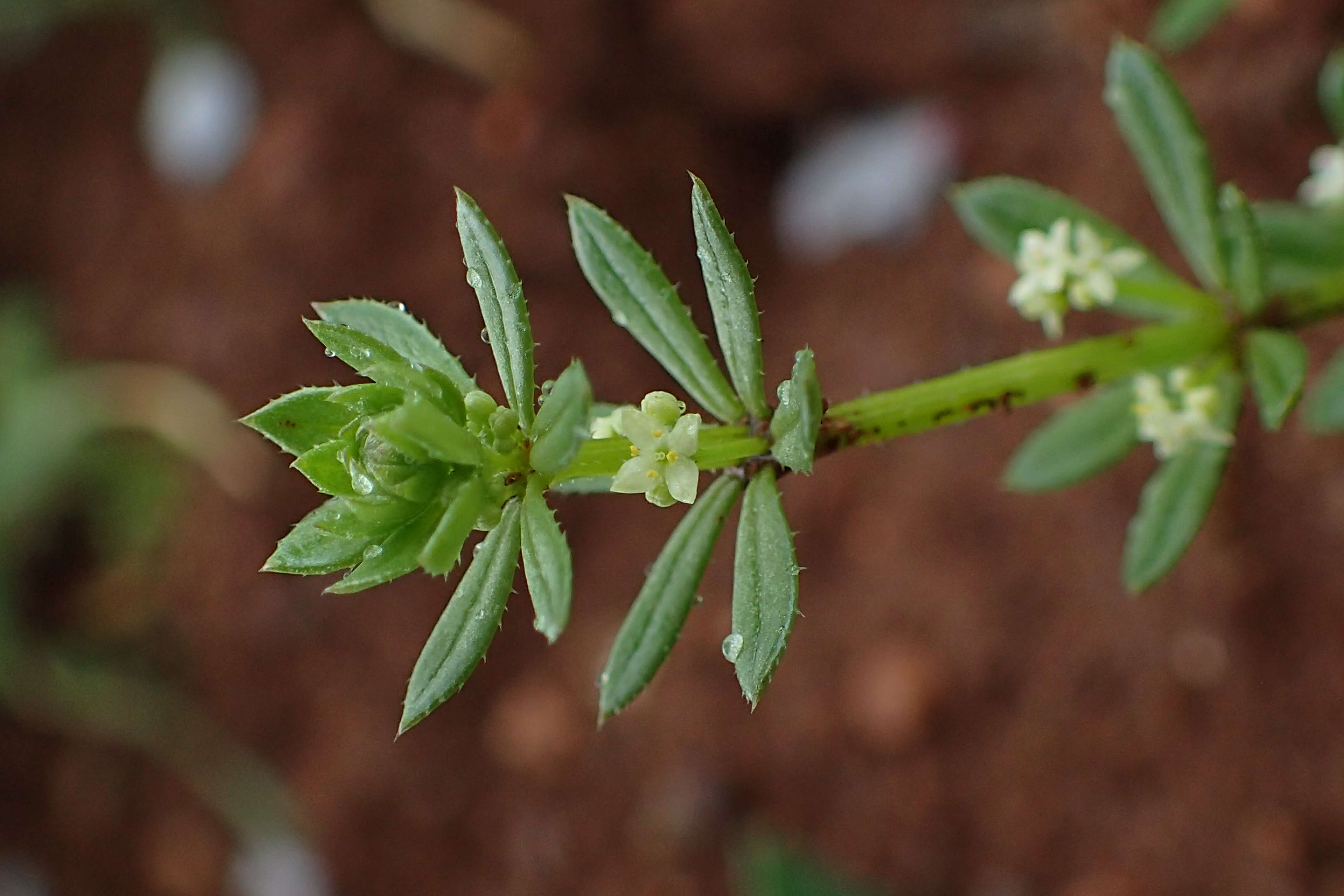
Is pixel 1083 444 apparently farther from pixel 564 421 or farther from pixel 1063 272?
pixel 564 421

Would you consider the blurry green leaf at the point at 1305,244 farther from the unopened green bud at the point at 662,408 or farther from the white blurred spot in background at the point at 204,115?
the white blurred spot in background at the point at 204,115

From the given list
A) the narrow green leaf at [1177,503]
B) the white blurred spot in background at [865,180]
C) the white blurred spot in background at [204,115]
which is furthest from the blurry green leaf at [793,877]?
the white blurred spot in background at [204,115]

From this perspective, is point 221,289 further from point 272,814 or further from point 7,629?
point 272,814

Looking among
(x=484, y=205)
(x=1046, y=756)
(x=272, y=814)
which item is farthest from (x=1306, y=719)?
(x=272, y=814)

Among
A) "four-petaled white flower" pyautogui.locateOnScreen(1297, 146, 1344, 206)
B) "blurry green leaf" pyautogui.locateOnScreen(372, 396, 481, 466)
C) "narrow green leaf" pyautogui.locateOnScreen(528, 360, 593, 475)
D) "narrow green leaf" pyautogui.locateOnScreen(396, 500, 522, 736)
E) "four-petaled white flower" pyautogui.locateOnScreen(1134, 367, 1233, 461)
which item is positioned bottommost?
"narrow green leaf" pyautogui.locateOnScreen(396, 500, 522, 736)

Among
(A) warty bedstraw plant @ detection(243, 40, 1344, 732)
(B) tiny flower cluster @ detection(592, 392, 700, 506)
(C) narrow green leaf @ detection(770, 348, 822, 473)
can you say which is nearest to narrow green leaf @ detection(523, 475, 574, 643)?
(A) warty bedstraw plant @ detection(243, 40, 1344, 732)

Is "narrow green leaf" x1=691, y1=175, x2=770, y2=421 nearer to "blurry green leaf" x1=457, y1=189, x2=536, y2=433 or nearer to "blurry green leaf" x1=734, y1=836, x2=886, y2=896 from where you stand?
"blurry green leaf" x1=457, y1=189, x2=536, y2=433

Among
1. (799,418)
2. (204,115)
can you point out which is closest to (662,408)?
(799,418)
